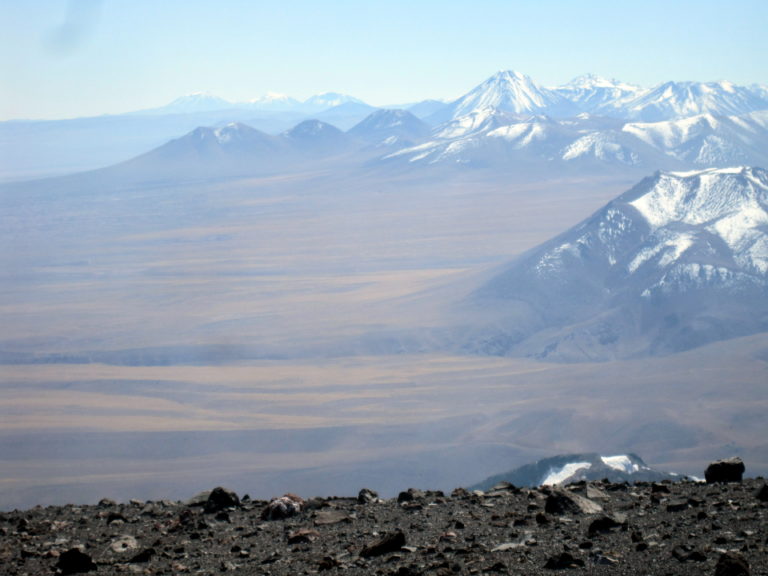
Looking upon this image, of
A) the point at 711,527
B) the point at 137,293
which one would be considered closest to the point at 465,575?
the point at 711,527

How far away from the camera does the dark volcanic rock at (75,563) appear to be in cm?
1064

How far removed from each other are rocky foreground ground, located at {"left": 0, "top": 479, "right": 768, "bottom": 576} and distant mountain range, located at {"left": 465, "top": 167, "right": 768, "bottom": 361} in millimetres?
118880

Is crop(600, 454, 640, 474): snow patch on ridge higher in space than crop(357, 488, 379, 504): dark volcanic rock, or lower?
lower

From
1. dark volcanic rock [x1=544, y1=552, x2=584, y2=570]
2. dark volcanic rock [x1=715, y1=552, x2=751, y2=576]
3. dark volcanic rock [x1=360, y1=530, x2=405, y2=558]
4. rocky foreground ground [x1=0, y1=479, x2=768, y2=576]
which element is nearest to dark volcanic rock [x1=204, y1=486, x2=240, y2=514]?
rocky foreground ground [x1=0, y1=479, x2=768, y2=576]

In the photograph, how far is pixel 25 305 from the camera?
175 m

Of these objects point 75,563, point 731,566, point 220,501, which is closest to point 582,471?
point 220,501

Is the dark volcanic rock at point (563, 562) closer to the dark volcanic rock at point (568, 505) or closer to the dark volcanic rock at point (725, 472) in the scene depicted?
the dark volcanic rock at point (568, 505)

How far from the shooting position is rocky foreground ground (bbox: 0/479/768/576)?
9.57m

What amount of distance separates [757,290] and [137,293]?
11667 cm

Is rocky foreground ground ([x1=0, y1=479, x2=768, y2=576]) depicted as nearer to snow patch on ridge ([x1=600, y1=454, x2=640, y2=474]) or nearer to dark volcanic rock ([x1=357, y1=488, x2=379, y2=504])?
dark volcanic rock ([x1=357, y1=488, x2=379, y2=504])

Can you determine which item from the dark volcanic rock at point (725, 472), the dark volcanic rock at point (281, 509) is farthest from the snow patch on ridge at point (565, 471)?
the dark volcanic rock at point (281, 509)

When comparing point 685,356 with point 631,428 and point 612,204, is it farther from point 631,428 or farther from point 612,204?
point 612,204

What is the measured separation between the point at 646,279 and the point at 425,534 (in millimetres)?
141373

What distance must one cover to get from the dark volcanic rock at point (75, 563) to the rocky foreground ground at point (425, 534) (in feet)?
0.05
